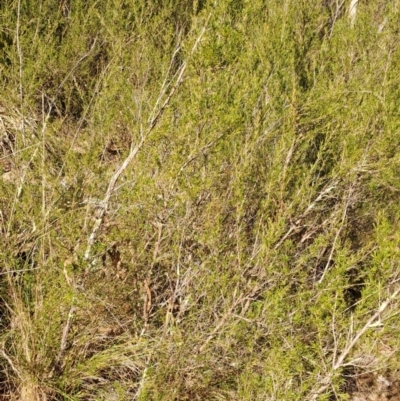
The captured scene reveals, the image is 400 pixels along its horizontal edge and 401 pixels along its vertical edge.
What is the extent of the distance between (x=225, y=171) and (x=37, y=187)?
1136 millimetres

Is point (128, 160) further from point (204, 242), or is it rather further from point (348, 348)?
point (348, 348)

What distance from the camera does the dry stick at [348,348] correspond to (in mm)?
2064

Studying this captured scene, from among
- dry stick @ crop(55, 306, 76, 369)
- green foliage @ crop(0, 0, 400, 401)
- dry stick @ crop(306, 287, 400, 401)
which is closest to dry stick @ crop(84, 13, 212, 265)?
green foliage @ crop(0, 0, 400, 401)

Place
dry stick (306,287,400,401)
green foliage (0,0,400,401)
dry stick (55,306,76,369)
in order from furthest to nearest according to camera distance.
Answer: dry stick (55,306,76,369) < green foliage (0,0,400,401) < dry stick (306,287,400,401)

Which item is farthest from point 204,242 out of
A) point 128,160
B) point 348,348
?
point 348,348

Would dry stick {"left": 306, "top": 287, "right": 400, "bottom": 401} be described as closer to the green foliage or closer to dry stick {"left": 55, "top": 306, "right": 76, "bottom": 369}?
the green foliage

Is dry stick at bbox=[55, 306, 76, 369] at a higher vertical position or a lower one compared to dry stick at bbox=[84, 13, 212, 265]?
lower

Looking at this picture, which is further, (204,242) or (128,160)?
(204,242)

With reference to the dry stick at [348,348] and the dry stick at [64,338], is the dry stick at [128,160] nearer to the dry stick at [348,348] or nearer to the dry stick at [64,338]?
the dry stick at [64,338]

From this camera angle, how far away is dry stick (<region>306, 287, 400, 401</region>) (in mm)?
2064

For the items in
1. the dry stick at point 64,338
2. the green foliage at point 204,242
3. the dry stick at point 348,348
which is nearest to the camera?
the dry stick at point 348,348

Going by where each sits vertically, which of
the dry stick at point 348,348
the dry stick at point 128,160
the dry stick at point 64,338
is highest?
A: the dry stick at point 128,160

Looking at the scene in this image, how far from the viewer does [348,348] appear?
2.15 metres

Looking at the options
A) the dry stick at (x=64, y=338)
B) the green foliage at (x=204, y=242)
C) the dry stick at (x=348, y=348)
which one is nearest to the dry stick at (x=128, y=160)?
the green foliage at (x=204, y=242)
